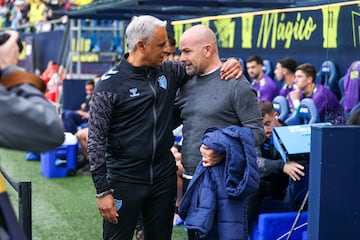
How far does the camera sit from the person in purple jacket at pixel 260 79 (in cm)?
919

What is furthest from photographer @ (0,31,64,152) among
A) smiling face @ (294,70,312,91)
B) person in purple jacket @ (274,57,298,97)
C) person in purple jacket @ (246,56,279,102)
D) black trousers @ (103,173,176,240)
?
person in purple jacket @ (246,56,279,102)

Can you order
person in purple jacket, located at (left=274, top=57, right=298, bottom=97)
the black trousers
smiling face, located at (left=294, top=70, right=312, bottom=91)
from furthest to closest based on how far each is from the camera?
person in purple jacket, located at (left=274, top=57, right=298, bottom=97) < smiling face, located at (left=294, top=70, right=312, bottom=91) < the black trousers

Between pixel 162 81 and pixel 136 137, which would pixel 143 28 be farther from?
pixel 136 137

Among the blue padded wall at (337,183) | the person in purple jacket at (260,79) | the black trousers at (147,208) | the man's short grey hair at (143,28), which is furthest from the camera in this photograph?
the person in purple jacket at (260,79)

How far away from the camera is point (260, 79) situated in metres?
9.45

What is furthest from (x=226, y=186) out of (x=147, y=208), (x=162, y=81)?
(x=162, y=81)

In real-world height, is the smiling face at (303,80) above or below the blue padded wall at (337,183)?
above

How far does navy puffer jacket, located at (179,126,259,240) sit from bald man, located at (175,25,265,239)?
0.15ft

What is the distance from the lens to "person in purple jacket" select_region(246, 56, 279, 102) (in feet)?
30.2

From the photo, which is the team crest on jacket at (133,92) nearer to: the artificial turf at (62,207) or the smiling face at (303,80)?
the artificial turf at (62,207)

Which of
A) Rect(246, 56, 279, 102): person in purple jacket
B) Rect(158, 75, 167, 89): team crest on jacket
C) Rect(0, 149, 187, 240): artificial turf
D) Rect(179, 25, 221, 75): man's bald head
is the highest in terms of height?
Rect(179, 25, 221, 75): man's bald head

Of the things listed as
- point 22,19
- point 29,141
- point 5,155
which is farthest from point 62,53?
point 29,141

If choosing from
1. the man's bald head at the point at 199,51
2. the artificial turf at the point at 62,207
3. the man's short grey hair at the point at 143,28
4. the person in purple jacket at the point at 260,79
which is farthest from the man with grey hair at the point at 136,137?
the person in purple jacket at the point at 260,79

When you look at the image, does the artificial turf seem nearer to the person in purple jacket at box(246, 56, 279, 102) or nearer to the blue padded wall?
the blue padded wall
